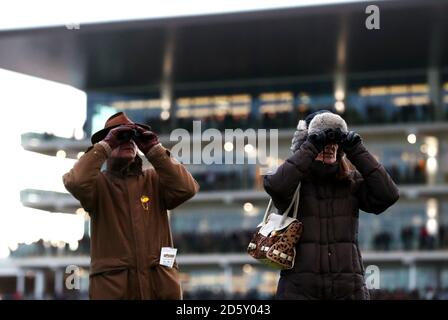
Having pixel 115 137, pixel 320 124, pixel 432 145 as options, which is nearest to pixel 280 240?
pixel 320 124

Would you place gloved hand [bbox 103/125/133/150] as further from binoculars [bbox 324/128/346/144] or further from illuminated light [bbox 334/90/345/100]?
illuminated light [bbox 334/90/345/100]

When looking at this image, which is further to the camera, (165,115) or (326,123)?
(165,115)

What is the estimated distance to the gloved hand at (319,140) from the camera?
591 centimetres

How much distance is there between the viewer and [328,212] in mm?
5965

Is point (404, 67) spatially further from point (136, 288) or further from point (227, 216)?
point (136, 288)

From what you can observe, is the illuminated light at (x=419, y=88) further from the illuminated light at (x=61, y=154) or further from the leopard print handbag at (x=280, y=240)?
the leopard print handbag at (x=280, y=240)

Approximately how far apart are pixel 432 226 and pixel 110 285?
135 ft

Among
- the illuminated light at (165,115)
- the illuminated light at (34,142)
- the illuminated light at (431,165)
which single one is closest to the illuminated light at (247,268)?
the illuminated light at (165,115)

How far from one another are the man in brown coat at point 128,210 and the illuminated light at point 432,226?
4052cm

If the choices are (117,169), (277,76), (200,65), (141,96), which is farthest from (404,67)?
(117,169)

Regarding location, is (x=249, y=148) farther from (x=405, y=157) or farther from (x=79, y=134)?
(x=79, y=134)

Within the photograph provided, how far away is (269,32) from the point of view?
140 feet

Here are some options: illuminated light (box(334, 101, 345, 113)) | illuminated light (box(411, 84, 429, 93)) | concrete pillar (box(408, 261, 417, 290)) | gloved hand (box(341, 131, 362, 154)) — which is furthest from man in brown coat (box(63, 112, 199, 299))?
illuminated light (box(411, 84, 429, 93))

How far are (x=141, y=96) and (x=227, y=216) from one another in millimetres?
7455
